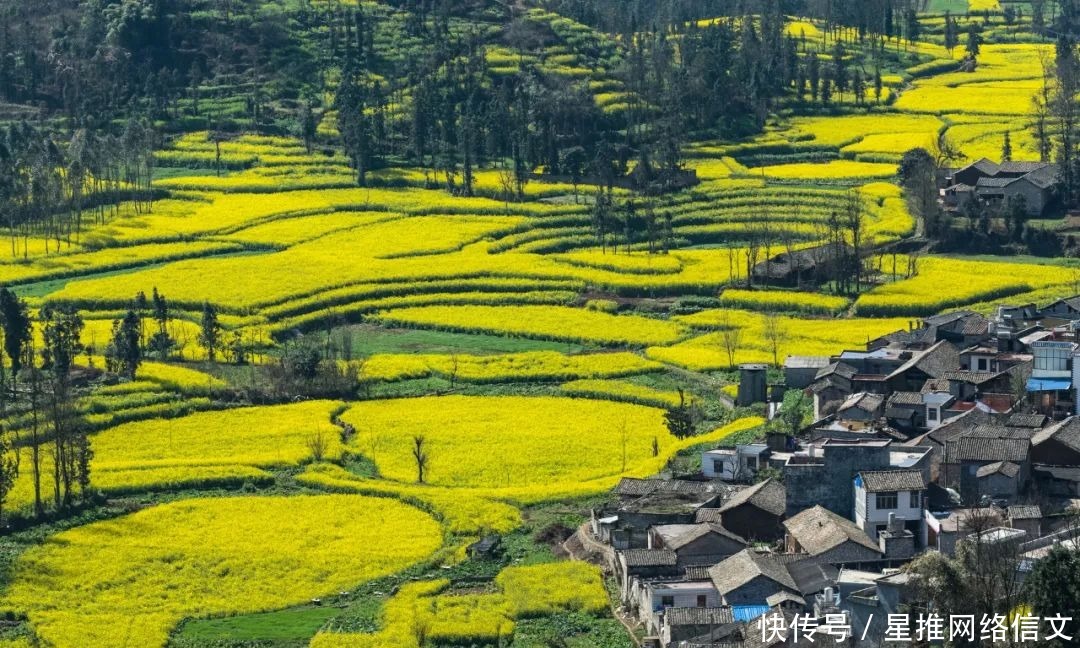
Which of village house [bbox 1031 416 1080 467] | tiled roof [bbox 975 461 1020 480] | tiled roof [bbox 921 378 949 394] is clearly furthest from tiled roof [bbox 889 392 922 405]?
tiled roof [bbox 975 461 1020 480]

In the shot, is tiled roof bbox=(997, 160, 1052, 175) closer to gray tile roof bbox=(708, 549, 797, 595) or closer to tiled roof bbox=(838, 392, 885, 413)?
tiled roof bbox=(838, 392, 885, 413)

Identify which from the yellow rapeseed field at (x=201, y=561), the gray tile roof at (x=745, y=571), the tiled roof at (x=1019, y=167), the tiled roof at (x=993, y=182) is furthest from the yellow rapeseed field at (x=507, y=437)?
the tiled roof at (x=1019, y=167)

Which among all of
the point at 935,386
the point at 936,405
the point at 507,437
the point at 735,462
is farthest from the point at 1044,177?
the point at 735,462

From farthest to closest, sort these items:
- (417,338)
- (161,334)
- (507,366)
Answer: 1. (417,338)
2. (161,334)
3. (507,366)

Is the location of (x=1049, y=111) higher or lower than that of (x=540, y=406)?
higher

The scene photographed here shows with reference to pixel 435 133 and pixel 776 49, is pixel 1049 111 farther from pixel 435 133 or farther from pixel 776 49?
pixel 435 133

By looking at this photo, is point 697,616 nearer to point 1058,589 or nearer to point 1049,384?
point 1058,589

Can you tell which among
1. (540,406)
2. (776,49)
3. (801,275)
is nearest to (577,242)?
(801,275)
